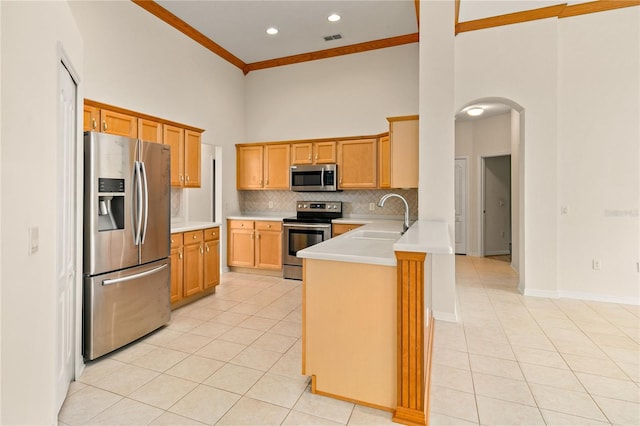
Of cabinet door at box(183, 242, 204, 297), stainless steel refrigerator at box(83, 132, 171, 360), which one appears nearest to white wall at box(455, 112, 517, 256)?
cabinet door at box(183, 242, 204, 297)

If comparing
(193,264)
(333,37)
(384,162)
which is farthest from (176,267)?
(333,37)

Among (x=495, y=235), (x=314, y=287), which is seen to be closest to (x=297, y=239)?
(x=314, y=287)

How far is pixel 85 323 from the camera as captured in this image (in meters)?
2.53

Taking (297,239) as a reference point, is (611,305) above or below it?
below

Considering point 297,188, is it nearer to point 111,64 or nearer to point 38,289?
point 111,64

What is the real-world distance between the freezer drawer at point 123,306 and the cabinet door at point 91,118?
1.45 metres

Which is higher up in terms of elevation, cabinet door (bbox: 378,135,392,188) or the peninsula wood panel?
cabinet door (bbox: 378,135,392,188)

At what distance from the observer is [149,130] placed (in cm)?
383

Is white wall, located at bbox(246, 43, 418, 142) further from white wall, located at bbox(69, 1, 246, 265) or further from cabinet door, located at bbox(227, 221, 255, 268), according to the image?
cabinet door, located at bbox(227, 221, 255, 268)

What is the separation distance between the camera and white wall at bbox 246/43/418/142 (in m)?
5.10

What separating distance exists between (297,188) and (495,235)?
488 cm

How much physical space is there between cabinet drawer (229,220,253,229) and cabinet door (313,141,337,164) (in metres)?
1.49

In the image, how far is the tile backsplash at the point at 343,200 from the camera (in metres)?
5.14

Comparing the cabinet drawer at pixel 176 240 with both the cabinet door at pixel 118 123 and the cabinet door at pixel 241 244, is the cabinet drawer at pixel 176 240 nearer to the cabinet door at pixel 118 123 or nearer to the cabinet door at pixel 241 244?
the cabinet door at pixel 118 123
